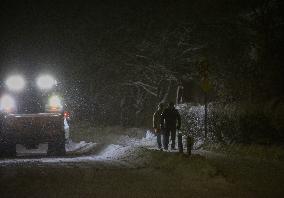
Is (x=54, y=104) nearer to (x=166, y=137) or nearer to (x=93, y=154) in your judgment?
(x=93, y=154)

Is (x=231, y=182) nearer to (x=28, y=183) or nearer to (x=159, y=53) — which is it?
(x=28, y=183)

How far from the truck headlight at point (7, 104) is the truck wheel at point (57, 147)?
1971 millimetres

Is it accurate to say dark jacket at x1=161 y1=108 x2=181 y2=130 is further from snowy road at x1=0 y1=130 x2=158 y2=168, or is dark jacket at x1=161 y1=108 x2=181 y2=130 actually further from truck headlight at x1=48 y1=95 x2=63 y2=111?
truck headlight at x1=48 y1=95 x2=63 y2=111

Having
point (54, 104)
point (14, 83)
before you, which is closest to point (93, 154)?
point (54, 104)

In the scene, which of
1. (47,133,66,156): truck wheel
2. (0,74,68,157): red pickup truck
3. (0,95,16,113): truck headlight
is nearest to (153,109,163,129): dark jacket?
(0,74,68,157): red pickup truck

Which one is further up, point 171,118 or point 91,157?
point 171,118

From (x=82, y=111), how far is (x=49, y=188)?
3752 cm

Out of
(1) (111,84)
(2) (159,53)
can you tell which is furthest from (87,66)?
(2) (159,53)

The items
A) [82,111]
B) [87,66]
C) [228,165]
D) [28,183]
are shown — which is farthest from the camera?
[82,111]

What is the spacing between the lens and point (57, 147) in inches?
845

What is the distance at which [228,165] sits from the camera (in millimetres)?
16875

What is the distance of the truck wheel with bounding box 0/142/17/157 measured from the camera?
20.8m

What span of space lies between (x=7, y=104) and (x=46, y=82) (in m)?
1.61

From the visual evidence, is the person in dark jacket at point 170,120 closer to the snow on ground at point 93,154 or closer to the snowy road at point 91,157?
the snow on ground at point 93,154
